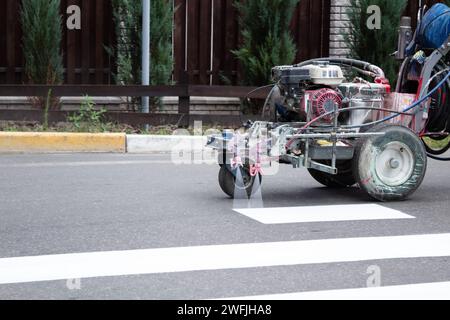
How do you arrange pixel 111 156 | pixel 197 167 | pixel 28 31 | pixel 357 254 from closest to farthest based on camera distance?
pixel 357 254
pixel 197 167
pixel 111 156
pixel 28 31

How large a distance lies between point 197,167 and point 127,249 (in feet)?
13.6

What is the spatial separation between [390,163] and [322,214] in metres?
0.89

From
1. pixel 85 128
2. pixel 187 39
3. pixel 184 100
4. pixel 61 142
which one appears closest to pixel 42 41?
pixel 85 128

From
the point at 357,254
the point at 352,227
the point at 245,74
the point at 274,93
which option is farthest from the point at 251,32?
the point at 357,254

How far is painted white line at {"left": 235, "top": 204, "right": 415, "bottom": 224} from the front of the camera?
23.6 feet

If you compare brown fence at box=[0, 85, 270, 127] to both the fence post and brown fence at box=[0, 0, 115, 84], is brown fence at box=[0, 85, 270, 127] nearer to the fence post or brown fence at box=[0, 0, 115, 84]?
the fence post

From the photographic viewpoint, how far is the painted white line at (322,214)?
283 inches

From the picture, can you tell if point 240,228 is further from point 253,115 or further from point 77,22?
point 77,22

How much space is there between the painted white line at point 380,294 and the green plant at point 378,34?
31.0 feet

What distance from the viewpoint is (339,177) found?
28.1 feet

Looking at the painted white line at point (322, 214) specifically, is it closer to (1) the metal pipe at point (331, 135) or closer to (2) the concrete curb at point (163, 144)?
(1) the metal pipe at point (331, 135)

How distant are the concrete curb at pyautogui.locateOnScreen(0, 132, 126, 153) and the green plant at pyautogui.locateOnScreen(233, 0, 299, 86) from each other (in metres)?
3.30

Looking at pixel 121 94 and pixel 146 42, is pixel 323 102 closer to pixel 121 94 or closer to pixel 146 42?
pixel 121 94
